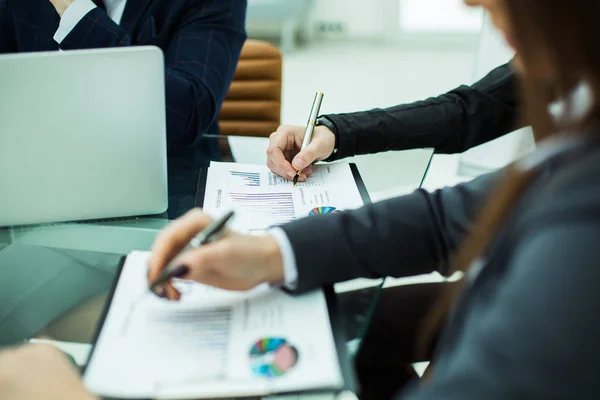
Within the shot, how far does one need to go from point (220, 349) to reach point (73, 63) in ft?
1.42

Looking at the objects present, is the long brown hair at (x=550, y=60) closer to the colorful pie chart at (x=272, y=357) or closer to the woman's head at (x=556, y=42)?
the woman's head at (x=556, y=42)

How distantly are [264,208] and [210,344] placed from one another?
12.8 inches

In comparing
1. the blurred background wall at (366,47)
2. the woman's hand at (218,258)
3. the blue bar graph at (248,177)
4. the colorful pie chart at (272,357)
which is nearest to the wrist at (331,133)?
the blue bar graph at (248,177)

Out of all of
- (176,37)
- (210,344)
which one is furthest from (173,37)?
(210,344)

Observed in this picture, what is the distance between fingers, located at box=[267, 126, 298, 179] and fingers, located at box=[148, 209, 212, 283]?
310mm

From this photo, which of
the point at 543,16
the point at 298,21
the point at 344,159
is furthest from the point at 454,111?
the point at 298,21

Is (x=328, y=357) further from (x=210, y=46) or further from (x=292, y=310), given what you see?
(x=210, y=46)

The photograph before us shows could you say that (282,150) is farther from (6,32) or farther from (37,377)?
(6,32)

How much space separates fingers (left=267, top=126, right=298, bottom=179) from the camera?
1.06m

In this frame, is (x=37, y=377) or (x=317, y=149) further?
(x=317, y=149)

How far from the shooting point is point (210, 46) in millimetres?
1358

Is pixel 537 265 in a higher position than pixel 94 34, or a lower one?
higher

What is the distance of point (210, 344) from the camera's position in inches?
26.9

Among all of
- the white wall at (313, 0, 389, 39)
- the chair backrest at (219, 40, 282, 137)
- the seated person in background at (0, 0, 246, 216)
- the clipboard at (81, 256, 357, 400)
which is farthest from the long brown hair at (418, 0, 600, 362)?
the white wall at (313, 0, 389, 39)
